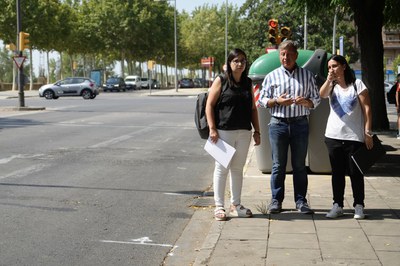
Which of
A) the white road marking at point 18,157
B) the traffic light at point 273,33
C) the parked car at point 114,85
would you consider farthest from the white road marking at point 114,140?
the parked car at point 114,85

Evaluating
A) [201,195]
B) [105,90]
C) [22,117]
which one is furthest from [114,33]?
[201,195]

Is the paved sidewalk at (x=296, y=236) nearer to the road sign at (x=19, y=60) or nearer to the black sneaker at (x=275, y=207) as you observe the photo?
the black sneaker at (x=275, y=207)

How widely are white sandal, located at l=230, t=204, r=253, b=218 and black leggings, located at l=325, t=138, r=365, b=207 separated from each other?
879 mm

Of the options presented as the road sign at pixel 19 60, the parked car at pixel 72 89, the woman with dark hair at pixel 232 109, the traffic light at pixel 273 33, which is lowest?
the parked car at pixel 72 89

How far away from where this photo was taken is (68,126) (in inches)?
763

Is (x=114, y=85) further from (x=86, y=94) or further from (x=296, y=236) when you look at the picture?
(x=296, y=236)

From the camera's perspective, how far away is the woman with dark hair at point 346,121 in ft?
21.5

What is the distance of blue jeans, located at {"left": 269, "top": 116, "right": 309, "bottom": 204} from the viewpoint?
22.6 feet

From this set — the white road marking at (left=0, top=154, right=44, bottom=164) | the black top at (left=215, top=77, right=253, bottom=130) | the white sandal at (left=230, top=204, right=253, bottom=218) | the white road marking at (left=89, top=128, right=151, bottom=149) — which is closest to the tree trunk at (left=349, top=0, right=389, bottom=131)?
the white road marking at (left=89, top=128, right=151, bottom=149)

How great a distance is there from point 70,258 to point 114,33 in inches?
2838

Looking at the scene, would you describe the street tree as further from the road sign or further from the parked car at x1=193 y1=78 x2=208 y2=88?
the parked car at x1=193 y1=78 x2=208 y2=88

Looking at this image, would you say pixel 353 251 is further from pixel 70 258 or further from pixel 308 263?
pixel 70 258

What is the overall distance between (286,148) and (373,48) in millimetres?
10427

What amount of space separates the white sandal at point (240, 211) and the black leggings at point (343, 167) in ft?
2.89
